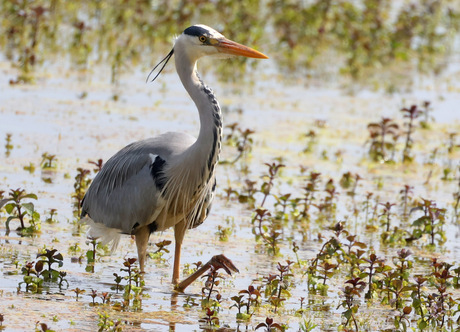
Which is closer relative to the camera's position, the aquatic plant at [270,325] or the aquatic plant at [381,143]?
the aquatic plant at [270,325]

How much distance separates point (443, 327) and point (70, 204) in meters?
3.59

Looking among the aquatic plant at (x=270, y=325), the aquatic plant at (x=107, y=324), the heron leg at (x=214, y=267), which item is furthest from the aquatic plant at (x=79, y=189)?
the aquatic plant at (x=270, y=325)

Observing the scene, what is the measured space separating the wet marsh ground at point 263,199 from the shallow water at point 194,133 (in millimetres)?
22

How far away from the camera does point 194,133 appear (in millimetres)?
10648

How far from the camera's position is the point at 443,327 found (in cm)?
536

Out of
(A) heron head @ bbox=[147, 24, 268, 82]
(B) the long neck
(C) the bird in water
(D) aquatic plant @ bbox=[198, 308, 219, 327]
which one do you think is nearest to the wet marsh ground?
(D) aquatic plant @ bbox=[198, 308, 219, 327]

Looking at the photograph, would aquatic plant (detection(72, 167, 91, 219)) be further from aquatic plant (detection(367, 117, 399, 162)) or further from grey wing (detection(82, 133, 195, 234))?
aquatic plant (detection(367, 117, 399, 162))

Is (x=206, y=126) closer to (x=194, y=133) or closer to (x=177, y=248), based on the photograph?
(x=177, y=248)

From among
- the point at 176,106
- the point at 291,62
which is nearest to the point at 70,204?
the point at 176,106

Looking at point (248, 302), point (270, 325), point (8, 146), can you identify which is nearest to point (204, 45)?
point (248, 302)

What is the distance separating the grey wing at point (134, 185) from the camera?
6008mm

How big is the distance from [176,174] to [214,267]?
71cm

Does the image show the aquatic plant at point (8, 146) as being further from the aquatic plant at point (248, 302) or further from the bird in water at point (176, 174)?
the aquatic plant at point (248, 302)

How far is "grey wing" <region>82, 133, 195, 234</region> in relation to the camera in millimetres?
→ 6008
